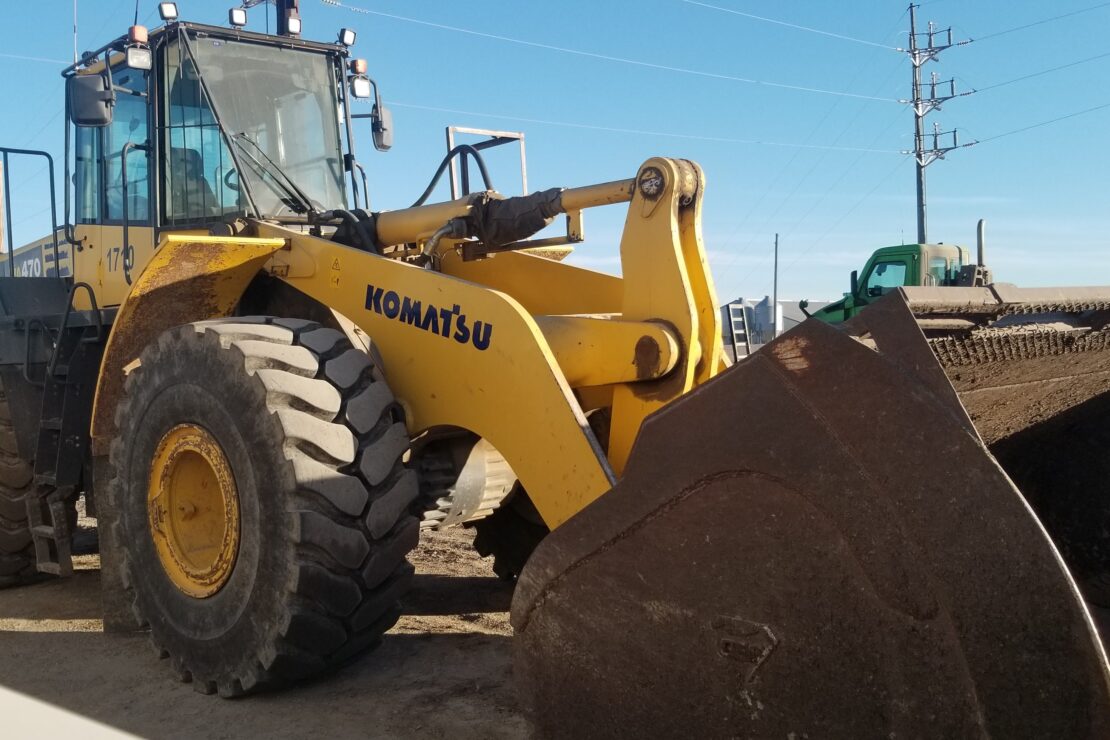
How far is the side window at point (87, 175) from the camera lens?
6043 millimetres

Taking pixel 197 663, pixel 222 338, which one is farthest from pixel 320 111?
pixel 197 663

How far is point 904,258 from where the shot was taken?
51.2ft

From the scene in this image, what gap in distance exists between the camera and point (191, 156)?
5508 mm

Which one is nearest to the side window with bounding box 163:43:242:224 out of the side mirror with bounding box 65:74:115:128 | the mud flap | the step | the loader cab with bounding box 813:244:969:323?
the side mirror with bounding box 65:74:115:128

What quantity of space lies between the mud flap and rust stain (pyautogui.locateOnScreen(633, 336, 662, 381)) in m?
1.16

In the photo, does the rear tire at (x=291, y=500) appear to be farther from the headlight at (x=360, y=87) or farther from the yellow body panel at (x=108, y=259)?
the headlight at (x=360, y=87)

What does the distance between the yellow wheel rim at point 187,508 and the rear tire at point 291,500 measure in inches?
2.0

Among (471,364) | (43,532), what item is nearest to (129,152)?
(43,532)

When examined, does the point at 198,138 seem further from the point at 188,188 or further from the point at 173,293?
the point at 173,293

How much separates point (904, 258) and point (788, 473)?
46.7 ft

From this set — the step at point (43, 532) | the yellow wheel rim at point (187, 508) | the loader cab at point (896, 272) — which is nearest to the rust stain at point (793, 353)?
the yellow wheel rim at point (187, 508)

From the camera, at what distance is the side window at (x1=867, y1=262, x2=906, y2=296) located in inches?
613

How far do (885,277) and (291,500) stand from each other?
45.3 feet

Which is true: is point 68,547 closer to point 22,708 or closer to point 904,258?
point 22,708
